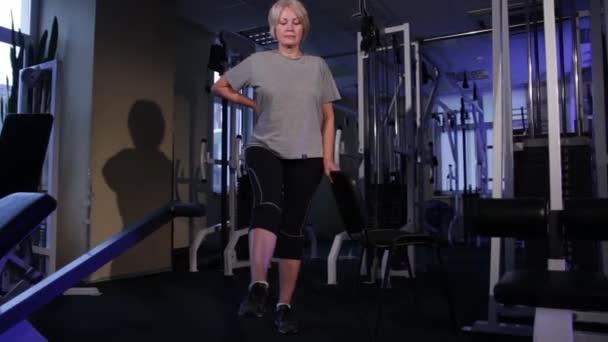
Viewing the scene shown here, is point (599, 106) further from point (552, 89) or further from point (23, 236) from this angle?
point (23, 236)

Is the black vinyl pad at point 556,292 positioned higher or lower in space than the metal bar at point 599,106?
lower

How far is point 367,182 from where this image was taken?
316cm

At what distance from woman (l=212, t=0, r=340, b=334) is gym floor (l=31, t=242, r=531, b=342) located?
30cm

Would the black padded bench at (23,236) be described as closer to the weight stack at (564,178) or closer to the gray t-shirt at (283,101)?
the gray t-shirt at (283,101)

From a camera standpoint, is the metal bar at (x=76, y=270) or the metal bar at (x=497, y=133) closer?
the metal bar at (x=76, y=270)

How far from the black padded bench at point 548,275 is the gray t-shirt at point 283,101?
2.38ft

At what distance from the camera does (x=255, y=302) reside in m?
1.61

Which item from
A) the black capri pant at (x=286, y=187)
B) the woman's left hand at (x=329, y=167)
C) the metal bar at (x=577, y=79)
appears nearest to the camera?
the black capri pant at (x=286, y=187)

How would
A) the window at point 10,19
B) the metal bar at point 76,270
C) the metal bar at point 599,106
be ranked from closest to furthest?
the metal bar at point 76,270 < the metal bar at point 599,106 < the window at point 10,19

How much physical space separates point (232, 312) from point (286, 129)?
1.07 meters

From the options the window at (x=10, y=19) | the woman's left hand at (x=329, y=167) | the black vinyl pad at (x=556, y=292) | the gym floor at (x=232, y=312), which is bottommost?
the gym floor at (x=232, y=312)

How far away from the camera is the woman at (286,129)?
5.84 feet

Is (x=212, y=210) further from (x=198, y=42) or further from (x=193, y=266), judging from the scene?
(x=198, y=42)

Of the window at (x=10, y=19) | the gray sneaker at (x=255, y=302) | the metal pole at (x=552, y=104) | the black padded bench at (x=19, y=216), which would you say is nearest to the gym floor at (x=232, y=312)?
the gray sneaker at (x=255, y=302)
